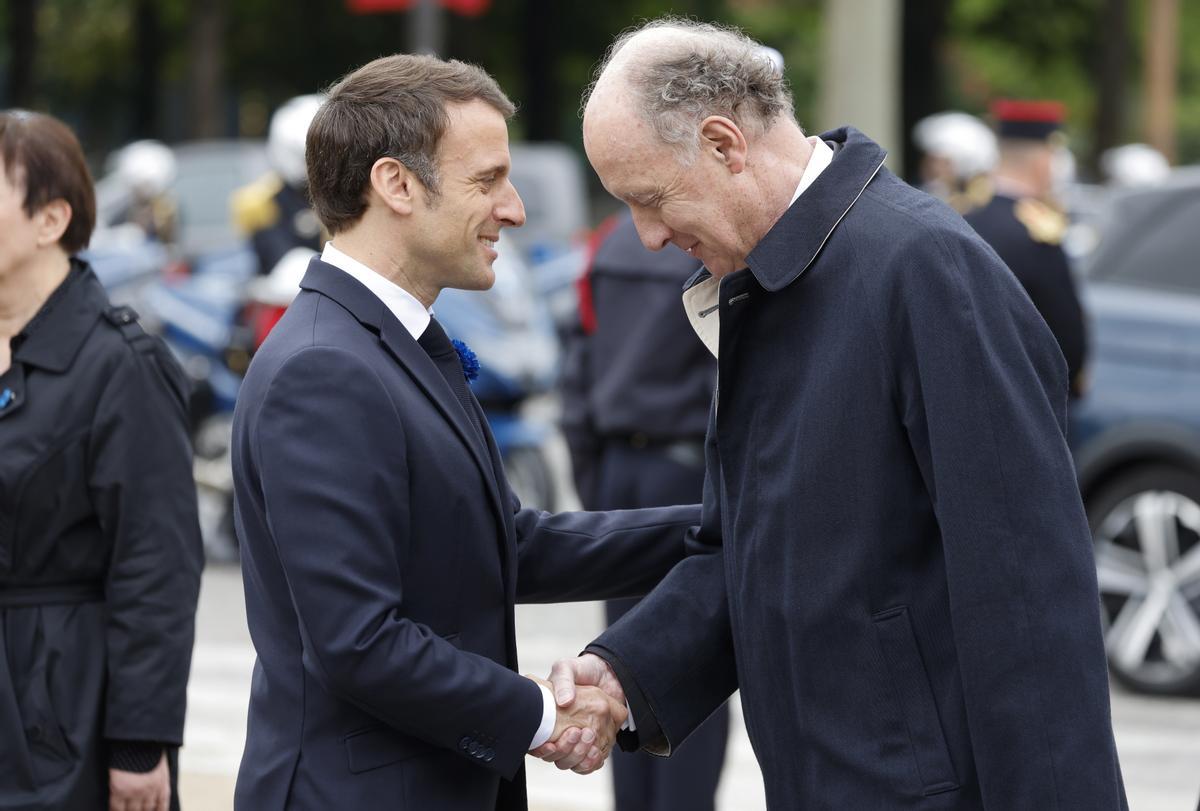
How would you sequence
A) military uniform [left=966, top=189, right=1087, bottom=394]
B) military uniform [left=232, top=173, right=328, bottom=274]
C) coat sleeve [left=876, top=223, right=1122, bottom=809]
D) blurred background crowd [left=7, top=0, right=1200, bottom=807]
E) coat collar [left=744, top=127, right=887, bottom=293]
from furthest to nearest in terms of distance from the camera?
military uniform [left=232, top=173, right=328, bottom=274]
blurred background crowd [left=7, top=0, right=1200, bottom=807]
military uniform [left=966, top=189, right=1087, bottom=394]
coat collar [left=744, top=127, right=887, bottom=293]
coat sleeve [left=876, top=223, right=1122, bottom=809]

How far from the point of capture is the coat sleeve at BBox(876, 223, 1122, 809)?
2.69 m

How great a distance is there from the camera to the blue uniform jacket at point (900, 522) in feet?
8.87

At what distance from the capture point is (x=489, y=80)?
3.18 meters

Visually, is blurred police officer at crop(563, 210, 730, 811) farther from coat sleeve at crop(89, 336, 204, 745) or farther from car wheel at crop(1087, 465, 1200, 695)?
car wheel at crop(1087, 465, 1200, 695)

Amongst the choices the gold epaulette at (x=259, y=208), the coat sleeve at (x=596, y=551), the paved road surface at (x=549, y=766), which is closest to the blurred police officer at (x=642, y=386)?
the paved road surface at (x=549, y=766)

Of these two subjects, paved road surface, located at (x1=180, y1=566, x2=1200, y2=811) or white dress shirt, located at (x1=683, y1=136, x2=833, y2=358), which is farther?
paved road surface, located at (x1=180, y1=566, x2=1200, y2=811)

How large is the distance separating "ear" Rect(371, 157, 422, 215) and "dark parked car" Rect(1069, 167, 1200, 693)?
16.9 feet

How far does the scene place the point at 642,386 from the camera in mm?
5746

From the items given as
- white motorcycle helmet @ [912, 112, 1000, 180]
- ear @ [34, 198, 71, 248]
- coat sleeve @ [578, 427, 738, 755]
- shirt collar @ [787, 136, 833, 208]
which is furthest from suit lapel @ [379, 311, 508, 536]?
white motorcycle helmet @ [912, 112, 1000, 180]

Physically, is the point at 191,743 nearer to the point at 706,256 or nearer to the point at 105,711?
the point at 105,711

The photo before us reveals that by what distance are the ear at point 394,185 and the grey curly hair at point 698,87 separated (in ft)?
1.24

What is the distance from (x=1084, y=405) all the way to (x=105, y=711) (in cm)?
519

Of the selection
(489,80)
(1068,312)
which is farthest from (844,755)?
(1068,312)

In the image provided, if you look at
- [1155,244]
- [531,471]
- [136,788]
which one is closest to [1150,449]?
[1155,244]
